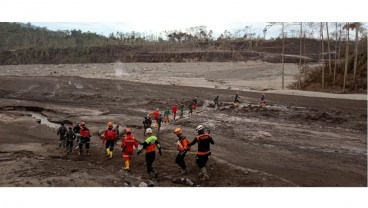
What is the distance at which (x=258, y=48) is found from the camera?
61.0 m

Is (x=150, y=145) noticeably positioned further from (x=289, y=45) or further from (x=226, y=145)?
(x=289, y=45)

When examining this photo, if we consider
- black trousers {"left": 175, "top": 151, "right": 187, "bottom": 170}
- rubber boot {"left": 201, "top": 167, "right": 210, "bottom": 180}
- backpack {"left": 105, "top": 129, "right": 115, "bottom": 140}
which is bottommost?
rubber boot {"left": 201, "top": 167, "right": 210, "bottom": 180}

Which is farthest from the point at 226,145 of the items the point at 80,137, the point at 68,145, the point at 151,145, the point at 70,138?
the point at 68,145

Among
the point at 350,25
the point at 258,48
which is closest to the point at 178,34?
the point at 258,48

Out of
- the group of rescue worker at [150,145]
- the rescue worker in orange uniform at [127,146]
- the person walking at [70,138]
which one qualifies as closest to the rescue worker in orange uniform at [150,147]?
the group of rescue worker at [150,145]

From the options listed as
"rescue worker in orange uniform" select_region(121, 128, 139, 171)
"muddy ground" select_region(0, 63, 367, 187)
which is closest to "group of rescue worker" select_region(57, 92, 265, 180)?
"rescue worker in orange uniform" select_region(121, 128, 139, 171)

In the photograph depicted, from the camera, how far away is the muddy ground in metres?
8.65

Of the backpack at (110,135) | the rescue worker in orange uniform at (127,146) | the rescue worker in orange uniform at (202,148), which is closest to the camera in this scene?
the rescue worker in orange uniform at (202,148)

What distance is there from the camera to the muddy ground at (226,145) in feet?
28.4

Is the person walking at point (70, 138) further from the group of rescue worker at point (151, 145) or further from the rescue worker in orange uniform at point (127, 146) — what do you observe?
the rescue worker in orange uniform at point (127, 146)

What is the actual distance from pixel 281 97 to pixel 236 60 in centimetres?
3858

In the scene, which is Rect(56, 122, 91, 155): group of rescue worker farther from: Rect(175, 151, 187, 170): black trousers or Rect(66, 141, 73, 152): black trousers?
A: Rect(175, 151, 187, 170): black trousers

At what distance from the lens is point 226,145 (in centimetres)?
1182

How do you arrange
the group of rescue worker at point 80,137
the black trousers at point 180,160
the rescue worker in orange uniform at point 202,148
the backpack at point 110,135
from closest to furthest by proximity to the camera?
the rescue worker in orange uniform at point 202,148, the black trousers at point 180,160, the backpack at point 110,135, the group of rescue worker at point 80,137
